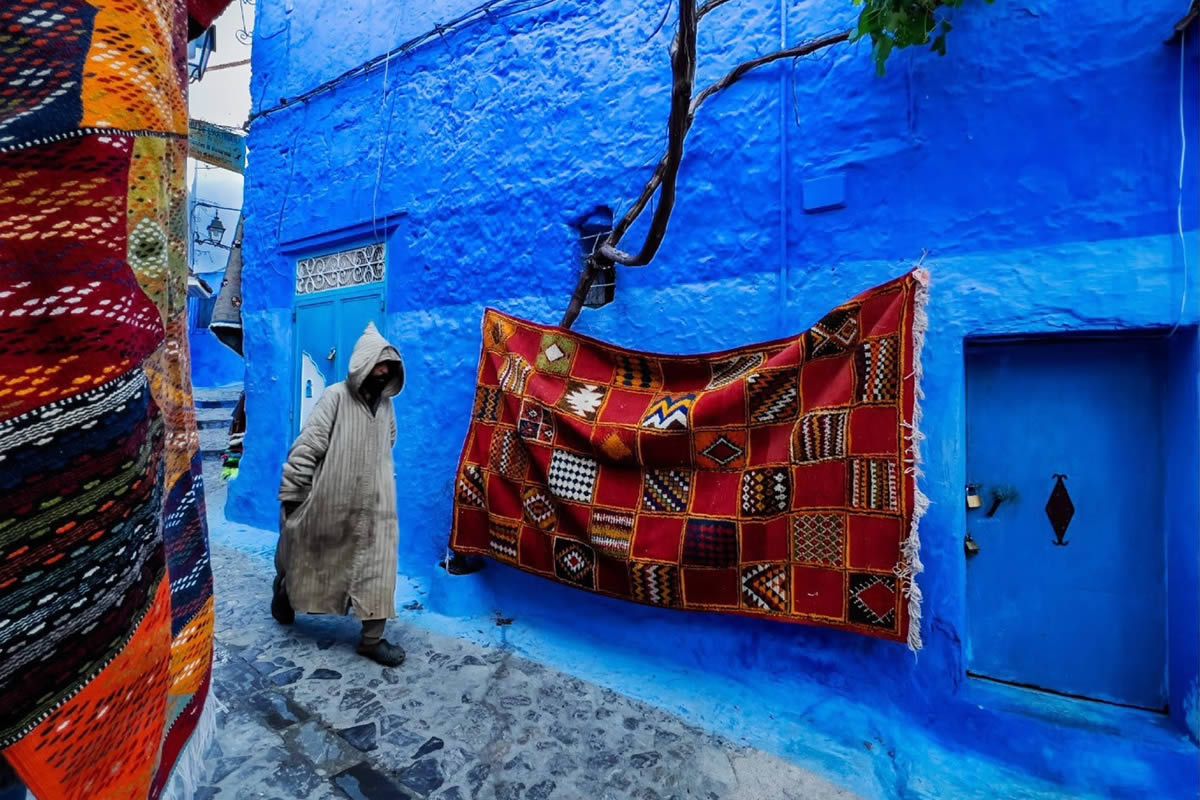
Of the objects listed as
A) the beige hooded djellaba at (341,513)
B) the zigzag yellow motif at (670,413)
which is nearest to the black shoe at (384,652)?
the beige hooded djellaba at (341,513)

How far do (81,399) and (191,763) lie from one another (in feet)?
2.12

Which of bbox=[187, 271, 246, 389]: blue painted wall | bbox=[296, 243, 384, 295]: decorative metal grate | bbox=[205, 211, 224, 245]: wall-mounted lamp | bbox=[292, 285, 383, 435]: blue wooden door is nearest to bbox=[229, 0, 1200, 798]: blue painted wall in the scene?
bbox=[296, 243, 384, 295]: decorative metal grate

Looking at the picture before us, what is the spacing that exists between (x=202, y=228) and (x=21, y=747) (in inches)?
591

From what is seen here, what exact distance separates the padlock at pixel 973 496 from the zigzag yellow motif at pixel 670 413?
126 cm

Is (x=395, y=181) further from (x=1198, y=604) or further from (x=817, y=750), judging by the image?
(x=1198, y=604)

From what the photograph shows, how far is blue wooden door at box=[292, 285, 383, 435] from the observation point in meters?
4.90

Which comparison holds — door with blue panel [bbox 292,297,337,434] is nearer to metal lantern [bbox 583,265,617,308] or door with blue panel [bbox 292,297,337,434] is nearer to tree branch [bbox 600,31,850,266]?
metal lantern [bbox 583,265,617,308]

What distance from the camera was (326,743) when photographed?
244 centimetres

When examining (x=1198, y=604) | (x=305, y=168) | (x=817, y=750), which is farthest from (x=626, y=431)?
(x=305, y=168)

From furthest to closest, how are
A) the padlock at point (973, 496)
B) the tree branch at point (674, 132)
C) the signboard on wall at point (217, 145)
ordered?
the signboard on wall at point (217, 145)
the padlock at point (973, 496)
the tree branch at point (674, 132)

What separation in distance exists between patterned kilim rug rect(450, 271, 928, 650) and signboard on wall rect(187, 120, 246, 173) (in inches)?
262

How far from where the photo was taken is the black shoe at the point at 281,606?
11.5ft

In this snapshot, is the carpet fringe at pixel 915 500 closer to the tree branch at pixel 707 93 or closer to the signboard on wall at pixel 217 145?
the tree branch at pixel 707 93

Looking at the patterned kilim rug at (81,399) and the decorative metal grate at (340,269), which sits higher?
the decorative metal grate at (340,269)
